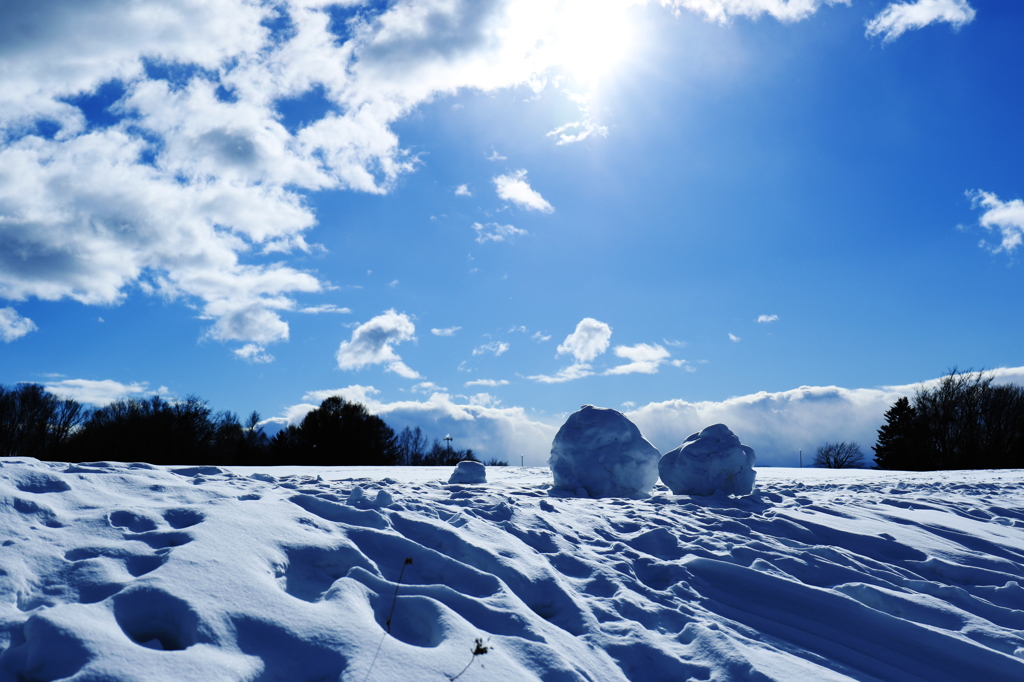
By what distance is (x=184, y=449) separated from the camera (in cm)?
2897

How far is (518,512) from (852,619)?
7.91 ft

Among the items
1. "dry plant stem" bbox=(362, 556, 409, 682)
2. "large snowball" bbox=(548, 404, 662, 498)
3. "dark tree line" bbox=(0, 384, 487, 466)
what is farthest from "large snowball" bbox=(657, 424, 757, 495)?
"dark tree line" bbox=(0, 384, 487, 466)

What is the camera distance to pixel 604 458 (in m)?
8.23

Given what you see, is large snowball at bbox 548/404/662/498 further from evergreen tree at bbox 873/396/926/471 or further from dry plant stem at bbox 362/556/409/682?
evergreen tree at bbox 873/396/926/471

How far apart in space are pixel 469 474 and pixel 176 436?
26402mm

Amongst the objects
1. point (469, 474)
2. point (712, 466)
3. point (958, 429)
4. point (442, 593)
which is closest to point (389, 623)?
point (442, 593)

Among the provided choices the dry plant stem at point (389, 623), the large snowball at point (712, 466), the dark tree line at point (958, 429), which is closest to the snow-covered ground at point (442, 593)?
the dry plant stem at point (389, 623)

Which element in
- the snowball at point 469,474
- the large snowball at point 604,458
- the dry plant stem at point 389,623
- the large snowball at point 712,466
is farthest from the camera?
the snowball at point 469,474

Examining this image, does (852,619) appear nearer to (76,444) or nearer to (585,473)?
(585,473)

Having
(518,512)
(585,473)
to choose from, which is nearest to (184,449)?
(585,473)

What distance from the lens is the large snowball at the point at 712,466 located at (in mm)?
7789

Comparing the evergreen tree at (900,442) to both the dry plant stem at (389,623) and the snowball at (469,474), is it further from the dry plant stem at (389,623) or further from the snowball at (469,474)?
the dry plant stem at (389,623)

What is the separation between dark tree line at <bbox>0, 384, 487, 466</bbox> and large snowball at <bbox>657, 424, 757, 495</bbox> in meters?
24.2

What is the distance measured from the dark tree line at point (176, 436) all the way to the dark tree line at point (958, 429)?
32.2 m
